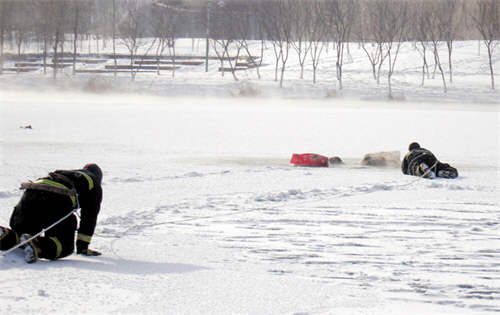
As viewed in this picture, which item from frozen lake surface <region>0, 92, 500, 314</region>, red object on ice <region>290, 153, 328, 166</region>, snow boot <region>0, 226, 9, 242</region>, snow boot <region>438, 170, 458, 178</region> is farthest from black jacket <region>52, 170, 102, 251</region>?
red object on ice <region>290, 153, 328, 166</region>

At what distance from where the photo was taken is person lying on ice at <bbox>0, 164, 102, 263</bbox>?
574 cm

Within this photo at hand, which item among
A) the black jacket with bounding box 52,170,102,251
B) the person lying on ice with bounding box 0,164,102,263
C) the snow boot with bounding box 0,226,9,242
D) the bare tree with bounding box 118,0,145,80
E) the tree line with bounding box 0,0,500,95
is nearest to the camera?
→ the snow boot with bounding box 0,226,9,242

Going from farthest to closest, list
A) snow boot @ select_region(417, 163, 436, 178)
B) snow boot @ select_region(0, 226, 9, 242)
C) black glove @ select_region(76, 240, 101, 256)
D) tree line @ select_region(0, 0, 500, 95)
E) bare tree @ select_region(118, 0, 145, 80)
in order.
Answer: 1. bare tree @ select_region(118, 0, 145, 80)
2. tree line @ select_region(0, 0, 500, 95)
3. snow boot @ select_region(417, 163, 436, 178)
4. black glove @ select_region(76, 240, 101, 256)
5. snow boot @ select_region(0, 226, 9, 242)

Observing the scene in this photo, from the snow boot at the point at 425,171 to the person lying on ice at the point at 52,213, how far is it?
764 cm

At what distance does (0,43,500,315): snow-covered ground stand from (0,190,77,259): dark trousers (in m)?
0.17

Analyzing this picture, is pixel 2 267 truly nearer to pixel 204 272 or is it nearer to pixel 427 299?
pixel 204 272

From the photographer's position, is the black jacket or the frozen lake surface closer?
the frozen lake surface

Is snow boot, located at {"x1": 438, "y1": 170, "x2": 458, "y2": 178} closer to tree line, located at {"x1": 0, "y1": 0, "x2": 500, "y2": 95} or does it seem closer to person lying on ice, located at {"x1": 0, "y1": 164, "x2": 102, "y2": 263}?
person lying on ice, located at {"x1": 0, "y1": 164, "x2": 102, "y2": 263}

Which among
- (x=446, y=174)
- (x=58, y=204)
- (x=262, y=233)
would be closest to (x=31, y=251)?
(x=58, y=204)

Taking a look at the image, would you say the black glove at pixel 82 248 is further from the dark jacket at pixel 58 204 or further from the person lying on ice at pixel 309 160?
the person lying on ice at pixel 309 160

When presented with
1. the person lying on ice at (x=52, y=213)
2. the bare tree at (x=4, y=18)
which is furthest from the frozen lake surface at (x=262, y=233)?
the bare tree at (x=4, y=18)

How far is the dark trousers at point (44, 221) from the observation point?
18.8 ft

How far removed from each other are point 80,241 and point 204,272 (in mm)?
1186

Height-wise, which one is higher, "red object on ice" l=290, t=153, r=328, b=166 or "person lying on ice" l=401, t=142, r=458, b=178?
"person lying on ice" l=401, t=142, r=458, b=178
